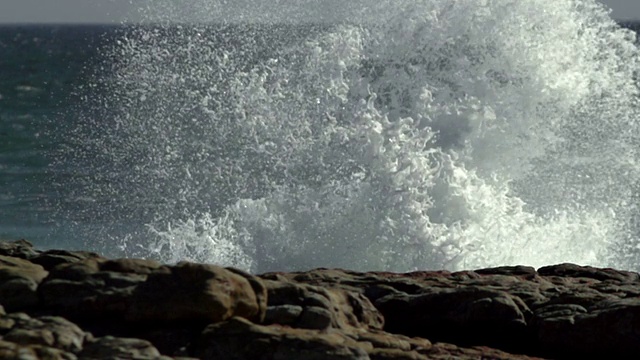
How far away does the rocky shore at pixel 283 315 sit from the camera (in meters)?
4.71

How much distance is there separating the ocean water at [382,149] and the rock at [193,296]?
4646 mm

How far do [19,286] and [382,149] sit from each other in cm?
541

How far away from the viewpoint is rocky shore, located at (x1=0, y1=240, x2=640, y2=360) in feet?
15.5

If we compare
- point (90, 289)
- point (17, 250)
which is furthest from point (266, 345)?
point (17, 250)

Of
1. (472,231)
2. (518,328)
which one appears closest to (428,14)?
(472,231)

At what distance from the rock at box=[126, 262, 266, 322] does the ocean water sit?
465cm

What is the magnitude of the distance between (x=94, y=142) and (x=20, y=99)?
12.3 meters

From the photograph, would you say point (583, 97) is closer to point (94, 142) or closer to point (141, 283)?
point (141, 283)

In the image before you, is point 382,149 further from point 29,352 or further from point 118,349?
point 29,352

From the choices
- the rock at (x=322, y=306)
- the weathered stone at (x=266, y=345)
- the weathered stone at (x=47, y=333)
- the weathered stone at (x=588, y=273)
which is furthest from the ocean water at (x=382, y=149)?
the weathered stone at (x=47, y=333)

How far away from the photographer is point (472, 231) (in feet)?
32.9

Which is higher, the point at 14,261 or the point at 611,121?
the point at 611,121

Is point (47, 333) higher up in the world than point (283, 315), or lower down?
lower down

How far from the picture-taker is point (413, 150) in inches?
401
